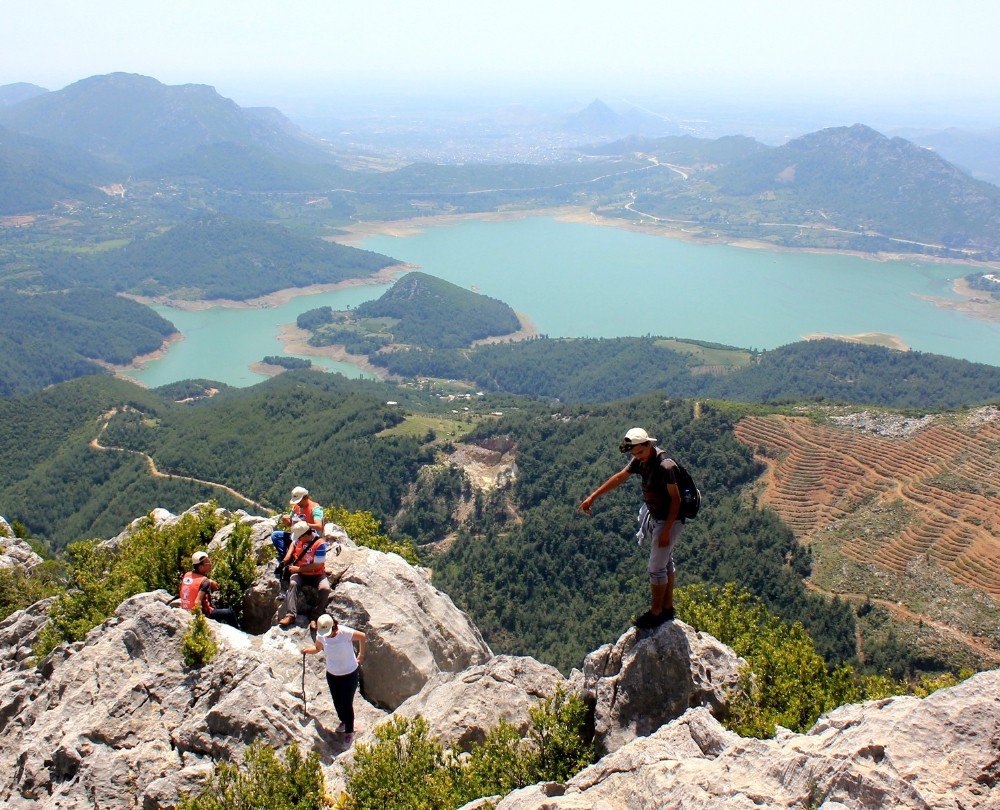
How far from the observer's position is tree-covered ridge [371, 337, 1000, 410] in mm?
114062

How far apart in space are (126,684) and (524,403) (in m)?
92.0

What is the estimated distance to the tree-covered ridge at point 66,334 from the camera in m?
142

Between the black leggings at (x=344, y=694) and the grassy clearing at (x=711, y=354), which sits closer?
the black leggings at (x=344, y=694)

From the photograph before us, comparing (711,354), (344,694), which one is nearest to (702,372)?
(711,354)

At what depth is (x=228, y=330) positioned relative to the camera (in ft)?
554

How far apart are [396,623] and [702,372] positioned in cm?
11691

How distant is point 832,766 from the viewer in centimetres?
781

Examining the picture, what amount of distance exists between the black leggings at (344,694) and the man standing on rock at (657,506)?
190 inches

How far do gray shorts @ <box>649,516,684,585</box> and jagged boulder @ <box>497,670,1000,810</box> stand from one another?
7.14ft

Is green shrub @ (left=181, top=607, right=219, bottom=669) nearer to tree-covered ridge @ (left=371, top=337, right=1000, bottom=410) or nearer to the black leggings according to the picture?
the black leggings

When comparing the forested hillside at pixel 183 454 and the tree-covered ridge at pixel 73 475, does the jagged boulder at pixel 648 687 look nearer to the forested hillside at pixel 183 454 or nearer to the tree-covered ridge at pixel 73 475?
the forested hillside at pixel 183 454

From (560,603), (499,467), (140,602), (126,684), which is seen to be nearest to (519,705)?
(126,684)

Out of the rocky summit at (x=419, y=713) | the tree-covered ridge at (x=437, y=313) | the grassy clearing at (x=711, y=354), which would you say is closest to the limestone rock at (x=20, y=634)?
the rocky summit at (x=419, y=713)

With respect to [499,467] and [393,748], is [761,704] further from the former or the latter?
[499,467]
